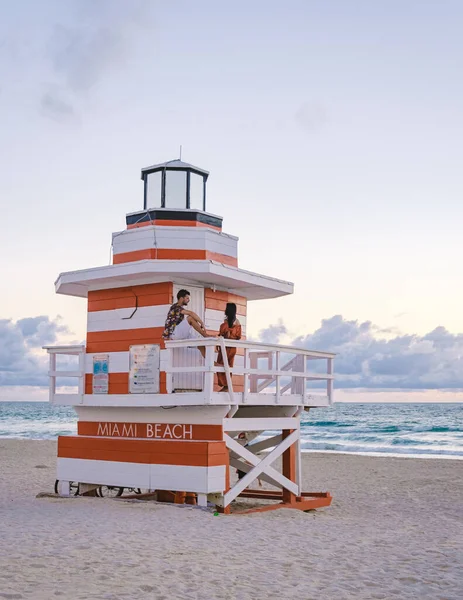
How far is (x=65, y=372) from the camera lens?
1341cm

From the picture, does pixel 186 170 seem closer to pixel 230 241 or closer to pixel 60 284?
pixel 230 241

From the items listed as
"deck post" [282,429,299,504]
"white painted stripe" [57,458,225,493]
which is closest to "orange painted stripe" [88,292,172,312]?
"white painted stripe" [57,458,225,493]

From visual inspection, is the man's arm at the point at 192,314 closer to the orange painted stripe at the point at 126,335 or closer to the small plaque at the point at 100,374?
the orange painted stripe at the point at 126,335

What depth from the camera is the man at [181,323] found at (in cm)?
1186

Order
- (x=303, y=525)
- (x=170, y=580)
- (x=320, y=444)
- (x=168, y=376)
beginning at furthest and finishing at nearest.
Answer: (x=320, y=444), (x=168, y=376), (x=303, y=525), (x=170, y=580)

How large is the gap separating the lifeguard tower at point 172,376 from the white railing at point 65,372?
2cm

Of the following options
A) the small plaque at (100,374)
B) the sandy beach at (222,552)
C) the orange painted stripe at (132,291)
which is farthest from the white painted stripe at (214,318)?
the sandy beach at (222,552)

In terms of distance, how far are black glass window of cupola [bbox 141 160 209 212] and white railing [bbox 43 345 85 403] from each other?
2849 millimetres

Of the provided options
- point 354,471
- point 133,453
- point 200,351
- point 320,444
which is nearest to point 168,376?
point 200,351

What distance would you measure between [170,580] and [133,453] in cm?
532

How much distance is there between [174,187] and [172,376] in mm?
3614

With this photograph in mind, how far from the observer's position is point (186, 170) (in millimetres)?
13742

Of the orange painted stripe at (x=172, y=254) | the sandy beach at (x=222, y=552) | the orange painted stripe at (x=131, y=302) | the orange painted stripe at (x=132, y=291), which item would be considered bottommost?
the sandy beach at (x=222, y=552)

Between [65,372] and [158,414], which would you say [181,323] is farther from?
[65,372]
